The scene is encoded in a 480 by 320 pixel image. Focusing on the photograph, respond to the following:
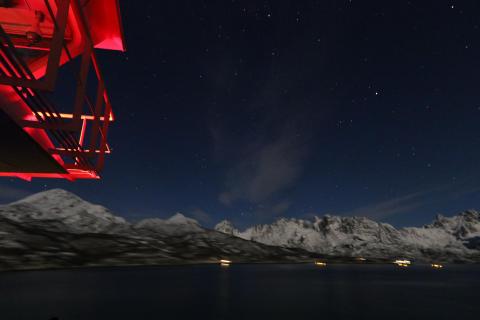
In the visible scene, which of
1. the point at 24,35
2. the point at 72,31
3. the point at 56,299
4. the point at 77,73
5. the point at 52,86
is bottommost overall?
the point at 56,299

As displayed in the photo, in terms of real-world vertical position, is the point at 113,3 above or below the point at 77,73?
above

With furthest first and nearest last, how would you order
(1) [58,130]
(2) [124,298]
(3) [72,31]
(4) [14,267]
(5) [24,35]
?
(4) [14,267] → (2) [124,298] → (3) [72,31] → (5) [24,35] → (1) [58,130]

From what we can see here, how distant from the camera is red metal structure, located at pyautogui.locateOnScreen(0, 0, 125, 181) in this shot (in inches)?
322

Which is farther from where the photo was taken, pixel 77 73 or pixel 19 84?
pixel 77 73

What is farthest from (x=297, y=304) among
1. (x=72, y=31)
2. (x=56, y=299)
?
(x=72, y=31)

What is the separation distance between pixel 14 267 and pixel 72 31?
194225mm

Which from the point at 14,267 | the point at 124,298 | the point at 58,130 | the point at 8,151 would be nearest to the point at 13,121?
the point at 58,130

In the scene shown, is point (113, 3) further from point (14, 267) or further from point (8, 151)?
point (14, 267)

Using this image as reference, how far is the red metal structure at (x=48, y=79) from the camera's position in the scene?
817 centimetres

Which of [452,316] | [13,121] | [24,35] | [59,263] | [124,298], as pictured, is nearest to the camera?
[13,121]

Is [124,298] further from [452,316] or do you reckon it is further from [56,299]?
[452,316]

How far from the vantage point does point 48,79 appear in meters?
7.55

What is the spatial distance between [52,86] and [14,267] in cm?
19869

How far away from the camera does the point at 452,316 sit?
62000 mm
